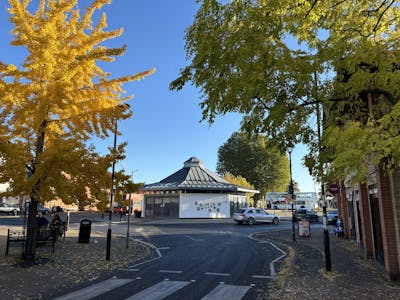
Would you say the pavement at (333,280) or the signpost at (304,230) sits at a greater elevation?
the signpost at (304,230)

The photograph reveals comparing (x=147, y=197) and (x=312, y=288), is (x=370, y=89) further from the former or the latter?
(x=147, y=197)

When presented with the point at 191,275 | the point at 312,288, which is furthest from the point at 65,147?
the point at 312,288

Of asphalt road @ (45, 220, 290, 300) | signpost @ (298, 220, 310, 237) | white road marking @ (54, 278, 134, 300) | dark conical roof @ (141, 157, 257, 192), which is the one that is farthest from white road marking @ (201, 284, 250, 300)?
dark conical roof @ (141, 157, 257, 192)

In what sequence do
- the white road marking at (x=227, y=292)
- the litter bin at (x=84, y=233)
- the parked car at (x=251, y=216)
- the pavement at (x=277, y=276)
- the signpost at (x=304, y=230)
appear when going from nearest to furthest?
the white road marking at (x=227, y=292) < the pavement at (x=277, y=276) < the litter bin at (x=84, y=233) < the signpost at (x=304, y=230) < the parked car at (x=251, y=216)

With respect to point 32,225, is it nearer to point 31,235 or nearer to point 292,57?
point 31,235

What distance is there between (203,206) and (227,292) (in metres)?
32.5

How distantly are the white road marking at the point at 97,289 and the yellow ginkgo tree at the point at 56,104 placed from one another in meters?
3.34

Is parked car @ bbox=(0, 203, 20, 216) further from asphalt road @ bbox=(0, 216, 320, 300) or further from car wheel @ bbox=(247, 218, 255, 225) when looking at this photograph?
asphalt road @ bbox=(0, 216, 320, 300)

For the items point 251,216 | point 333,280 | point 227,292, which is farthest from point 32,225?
point 251,216

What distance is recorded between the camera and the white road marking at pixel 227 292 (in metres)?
7.64

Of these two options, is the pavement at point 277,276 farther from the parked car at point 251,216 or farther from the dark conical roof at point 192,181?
the dark conical roof at point 192,181

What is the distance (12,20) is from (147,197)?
34553 millimetres

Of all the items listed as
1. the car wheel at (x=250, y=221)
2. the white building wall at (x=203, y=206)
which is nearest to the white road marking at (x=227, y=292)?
the car wheel at (x=250, y=221)

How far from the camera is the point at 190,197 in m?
40.2
